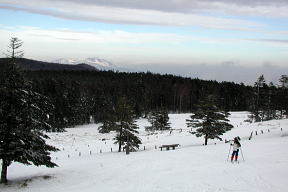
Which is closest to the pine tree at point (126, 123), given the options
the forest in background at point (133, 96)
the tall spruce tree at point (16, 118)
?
the forest in background at point (133, 96)

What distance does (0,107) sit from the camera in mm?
21734

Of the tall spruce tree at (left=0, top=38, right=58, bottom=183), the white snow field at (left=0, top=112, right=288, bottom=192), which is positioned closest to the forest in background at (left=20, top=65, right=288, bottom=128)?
the white snow field at (left=0, top=112, right=288, bottom=192)

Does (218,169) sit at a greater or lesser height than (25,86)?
lesser

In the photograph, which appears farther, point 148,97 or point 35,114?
point 148,97

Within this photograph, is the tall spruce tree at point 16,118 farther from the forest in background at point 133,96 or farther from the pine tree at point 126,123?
the forest in background at point 133,96

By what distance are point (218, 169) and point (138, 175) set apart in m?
5.33

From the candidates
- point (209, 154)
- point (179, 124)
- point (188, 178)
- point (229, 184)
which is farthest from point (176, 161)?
point (179, 124)

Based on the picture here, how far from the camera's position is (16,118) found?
71.7ft

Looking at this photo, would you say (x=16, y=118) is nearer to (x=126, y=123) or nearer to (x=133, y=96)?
(x=126, y=123)

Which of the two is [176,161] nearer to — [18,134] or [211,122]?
[18,134]

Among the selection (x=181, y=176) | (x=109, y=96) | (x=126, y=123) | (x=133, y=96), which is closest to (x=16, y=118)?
(x=181, y=176)

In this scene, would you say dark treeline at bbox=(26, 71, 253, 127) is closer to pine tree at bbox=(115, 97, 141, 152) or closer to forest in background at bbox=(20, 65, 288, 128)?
forest in background at bbox=(20, 65, 288, 128)

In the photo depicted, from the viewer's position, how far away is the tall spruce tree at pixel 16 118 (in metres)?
21.7

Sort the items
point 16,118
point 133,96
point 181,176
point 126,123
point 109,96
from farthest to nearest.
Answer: point 133,96, point 109,96, point 126,123, point 16,118, point 181,176
